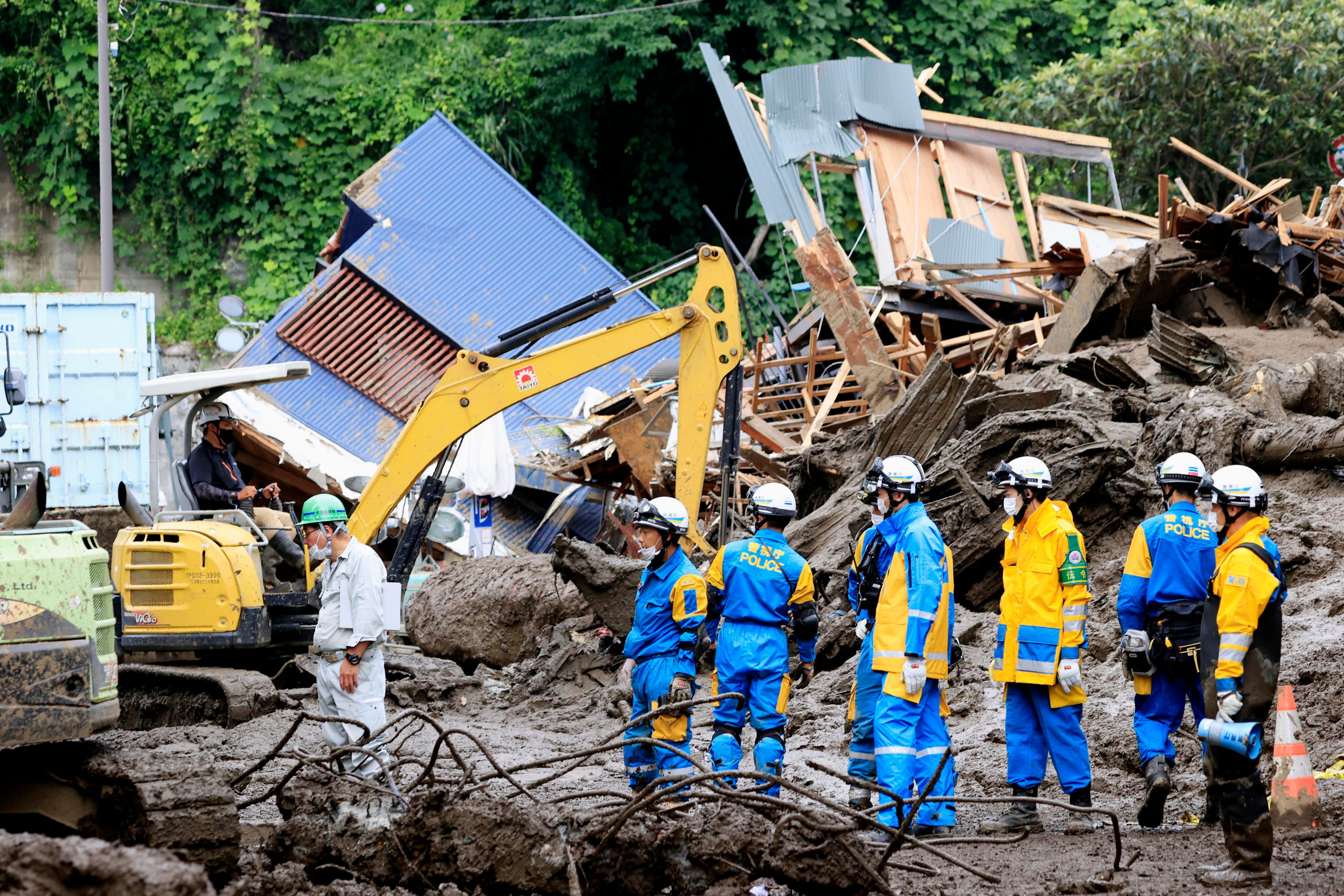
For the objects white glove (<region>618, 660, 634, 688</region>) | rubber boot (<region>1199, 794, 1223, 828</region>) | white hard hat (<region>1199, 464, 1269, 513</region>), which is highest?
white hard hat (<region>1199, 464, 1269, 513</region>)

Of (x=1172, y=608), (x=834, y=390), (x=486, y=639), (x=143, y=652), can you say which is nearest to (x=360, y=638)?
(x=143, y=652)

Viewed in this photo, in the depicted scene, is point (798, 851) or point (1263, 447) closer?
point (798, 851)

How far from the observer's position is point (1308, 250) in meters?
13.3

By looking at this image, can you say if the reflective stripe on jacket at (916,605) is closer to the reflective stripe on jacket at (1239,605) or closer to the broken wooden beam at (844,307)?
the reflective stripe on jacket at (1239,605)

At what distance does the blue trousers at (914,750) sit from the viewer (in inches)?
265

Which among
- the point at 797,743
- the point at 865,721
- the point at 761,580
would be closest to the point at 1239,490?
the point at 865,721

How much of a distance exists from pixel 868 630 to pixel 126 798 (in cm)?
378

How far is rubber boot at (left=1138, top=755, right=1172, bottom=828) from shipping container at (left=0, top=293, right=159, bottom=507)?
10.1m

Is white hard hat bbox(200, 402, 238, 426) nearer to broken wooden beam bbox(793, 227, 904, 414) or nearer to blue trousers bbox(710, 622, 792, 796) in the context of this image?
blue trousers bbox(710, 622, 792, 796)

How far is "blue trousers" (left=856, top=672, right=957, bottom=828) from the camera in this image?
265 inches

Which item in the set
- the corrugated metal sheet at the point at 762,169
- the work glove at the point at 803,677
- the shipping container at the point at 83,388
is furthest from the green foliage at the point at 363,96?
the work glove at the point at 803,677

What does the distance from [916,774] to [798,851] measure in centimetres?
179

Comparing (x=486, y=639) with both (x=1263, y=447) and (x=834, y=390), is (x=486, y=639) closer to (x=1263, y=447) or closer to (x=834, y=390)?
(x=834, y=390)

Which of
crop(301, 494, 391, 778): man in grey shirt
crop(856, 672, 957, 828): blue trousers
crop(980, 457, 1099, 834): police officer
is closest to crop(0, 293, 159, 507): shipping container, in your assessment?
crop(301, 494, 391, 778): man in grey shirt
